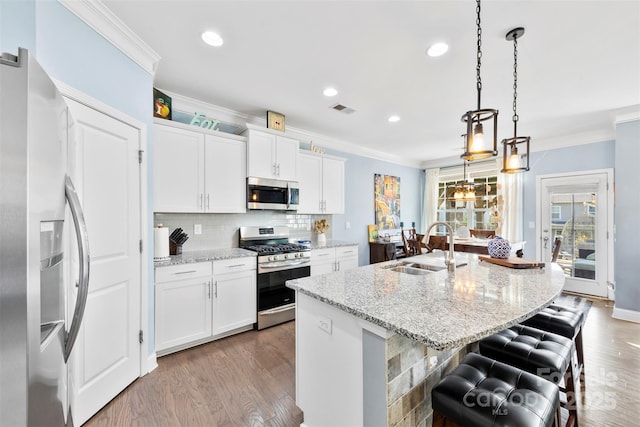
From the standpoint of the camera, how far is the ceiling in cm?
176

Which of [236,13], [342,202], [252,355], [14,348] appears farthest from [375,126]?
[14,348]

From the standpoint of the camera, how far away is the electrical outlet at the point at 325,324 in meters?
1.43

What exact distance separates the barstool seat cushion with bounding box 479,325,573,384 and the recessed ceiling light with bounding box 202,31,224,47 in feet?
9.14

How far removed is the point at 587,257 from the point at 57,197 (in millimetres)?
6424

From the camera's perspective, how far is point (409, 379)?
123cm

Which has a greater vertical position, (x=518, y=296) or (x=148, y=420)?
(x=518, y=296)

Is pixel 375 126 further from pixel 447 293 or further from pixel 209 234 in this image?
pixel 447 293

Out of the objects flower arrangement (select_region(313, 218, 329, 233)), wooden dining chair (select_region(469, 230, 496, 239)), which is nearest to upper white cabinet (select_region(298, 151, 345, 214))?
flower arrangement (select_region(313, 218, 329, 233))

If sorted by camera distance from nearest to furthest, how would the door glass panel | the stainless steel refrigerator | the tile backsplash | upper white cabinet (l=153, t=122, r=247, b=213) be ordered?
1. the stainless steel refrigerator
2. upper white cabinet (l=153, t=122, r=247, b=213)
3. the tile backsplash
4. the door glass panel

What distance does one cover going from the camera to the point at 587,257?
14.4ft

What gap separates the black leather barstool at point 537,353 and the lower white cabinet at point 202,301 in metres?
2.26

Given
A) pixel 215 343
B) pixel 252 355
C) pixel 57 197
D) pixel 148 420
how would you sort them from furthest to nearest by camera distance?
1. pixel 215 343
2. pixel 252 355
3. pixel 148 420
4. pixel 57 197

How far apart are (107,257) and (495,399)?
7.84 ft

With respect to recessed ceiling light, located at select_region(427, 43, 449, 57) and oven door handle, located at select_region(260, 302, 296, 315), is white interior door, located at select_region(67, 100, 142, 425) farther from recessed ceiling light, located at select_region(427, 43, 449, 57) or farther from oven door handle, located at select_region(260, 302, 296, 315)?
recessed ceiling light, located at select_region(427, 43, 449, 57)
